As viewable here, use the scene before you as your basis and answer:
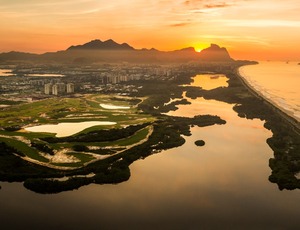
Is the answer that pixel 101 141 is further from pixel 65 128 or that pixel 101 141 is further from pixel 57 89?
pixel 57 89

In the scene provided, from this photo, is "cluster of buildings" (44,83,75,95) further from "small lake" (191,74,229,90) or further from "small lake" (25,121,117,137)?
"small lake" (191,74,229,90)

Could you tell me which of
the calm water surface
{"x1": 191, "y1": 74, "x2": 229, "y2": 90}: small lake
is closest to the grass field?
the calm water surface

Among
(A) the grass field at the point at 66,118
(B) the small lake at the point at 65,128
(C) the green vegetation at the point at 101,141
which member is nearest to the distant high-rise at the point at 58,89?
(A) the grass field at the point at 66,118

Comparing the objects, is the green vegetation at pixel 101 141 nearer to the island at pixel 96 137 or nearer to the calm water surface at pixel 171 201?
the island at pixel 96 137

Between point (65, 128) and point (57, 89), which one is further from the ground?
point (57, 89)

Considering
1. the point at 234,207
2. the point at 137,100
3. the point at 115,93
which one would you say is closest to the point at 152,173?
the point at 234,207

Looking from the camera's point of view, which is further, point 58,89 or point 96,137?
point 58,89

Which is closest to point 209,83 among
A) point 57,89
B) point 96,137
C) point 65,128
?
point 57,89
